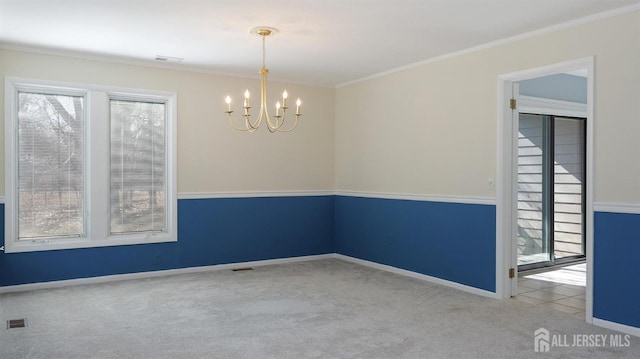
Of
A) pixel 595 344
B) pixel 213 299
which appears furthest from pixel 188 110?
pixel 595 344

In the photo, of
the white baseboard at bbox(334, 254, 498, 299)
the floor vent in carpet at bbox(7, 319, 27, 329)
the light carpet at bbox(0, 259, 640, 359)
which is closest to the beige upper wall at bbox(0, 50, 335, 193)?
the white baseboard at bbox(334, 254, 498, 299)

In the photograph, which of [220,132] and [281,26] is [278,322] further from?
[220,132]

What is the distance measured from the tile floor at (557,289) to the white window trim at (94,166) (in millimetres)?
4059

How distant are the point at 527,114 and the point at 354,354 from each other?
4479mm

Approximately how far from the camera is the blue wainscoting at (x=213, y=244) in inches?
206

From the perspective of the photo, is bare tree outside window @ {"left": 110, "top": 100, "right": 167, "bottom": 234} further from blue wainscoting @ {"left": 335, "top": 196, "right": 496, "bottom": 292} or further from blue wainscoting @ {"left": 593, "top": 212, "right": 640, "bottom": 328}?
blue wainscoting @ {"left": 593, "top": 212, "right": 640, "bottom": 328}

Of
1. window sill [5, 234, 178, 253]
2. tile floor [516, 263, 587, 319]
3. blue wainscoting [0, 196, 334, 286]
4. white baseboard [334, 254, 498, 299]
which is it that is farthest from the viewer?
blue wainscoting [0, 196, 334, 286]

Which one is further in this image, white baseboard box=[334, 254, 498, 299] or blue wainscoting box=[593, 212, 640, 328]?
white baseboard box=[334, 254, 498, 299]

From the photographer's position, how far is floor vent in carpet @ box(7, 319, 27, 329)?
12.9ft

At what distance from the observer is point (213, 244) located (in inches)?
245

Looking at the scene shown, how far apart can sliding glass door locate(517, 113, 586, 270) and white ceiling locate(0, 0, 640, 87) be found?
225 cm

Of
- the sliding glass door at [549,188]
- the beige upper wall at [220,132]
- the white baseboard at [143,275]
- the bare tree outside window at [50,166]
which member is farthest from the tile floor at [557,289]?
the bare tree outside window at [50,166]

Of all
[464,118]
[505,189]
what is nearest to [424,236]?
[505,189]

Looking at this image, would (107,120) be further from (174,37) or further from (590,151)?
(590,151)
